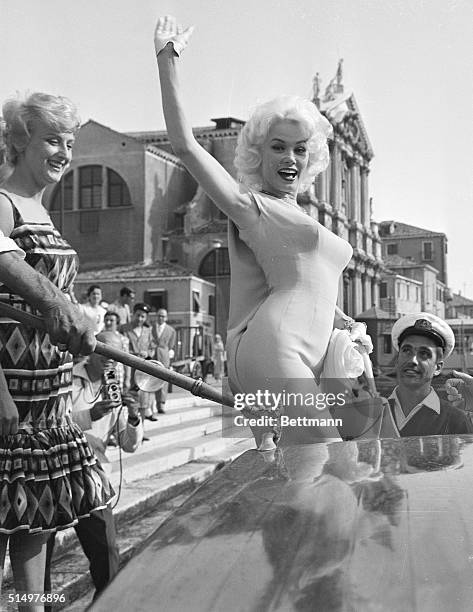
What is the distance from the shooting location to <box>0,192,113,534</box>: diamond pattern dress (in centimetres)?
206

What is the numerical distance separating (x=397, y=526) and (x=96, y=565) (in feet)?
5.50

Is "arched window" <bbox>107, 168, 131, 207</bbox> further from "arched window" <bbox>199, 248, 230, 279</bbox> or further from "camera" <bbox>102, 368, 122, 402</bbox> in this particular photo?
"camera" <bbox>102, 368, 122, 402</bbox>

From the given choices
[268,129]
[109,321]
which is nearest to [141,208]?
[109,321]

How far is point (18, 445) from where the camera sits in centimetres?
207

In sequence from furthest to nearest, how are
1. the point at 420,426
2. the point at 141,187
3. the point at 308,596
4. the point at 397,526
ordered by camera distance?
the point at 141,187 → the point at 420,426 → the point at 397,526 → the point at 308,596

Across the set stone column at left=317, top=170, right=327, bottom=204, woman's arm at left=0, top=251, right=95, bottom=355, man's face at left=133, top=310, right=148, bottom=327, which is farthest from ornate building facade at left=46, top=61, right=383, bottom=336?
woman's arm at left=0, top=251, right=95, bottom=355

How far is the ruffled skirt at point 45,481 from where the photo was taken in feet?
6.70

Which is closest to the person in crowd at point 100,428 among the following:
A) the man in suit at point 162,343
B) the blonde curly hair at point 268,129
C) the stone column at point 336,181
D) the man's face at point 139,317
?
the blonde curly hair at point 268,129

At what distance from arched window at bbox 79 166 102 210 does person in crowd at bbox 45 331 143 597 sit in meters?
38.8

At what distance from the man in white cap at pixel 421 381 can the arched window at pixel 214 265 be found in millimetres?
37147

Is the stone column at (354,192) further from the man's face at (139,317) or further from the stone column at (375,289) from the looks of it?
the man's face at (139,317)

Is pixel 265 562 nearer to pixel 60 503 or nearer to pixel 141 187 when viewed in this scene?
pixel 60 503

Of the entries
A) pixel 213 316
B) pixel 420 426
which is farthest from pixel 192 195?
pixel 420 426

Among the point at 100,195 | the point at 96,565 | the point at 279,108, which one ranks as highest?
the point at 100,195
